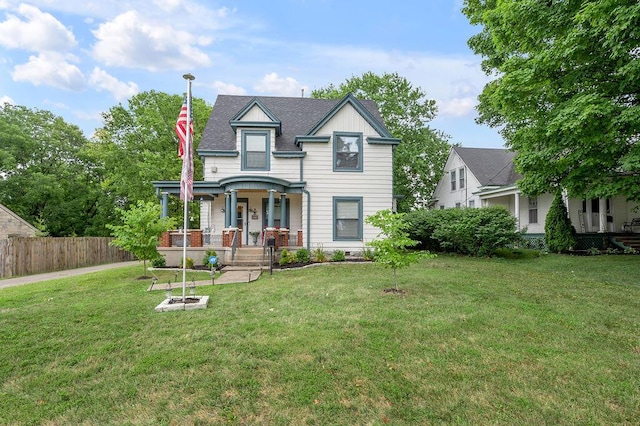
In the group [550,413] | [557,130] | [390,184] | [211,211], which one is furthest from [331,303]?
[211,211]

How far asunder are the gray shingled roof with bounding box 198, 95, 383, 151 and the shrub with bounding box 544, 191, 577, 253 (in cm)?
936

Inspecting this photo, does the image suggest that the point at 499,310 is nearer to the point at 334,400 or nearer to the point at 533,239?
the point at 334,400

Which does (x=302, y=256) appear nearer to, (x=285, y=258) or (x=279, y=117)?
(x=285, y=258)

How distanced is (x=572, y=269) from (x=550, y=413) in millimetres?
10657

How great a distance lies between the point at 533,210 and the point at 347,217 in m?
11.9

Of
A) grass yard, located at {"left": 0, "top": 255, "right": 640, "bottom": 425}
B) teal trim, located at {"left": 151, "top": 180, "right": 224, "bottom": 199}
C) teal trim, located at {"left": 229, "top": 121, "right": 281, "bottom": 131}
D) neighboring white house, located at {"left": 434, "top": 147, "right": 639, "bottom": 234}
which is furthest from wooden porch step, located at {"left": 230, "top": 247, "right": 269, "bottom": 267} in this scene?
neighboring white house, located at {"left": 434, "top": 147, "right": 639, "bottom": 234}

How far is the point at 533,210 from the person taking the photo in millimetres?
18750

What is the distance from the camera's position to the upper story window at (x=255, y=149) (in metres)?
14.5

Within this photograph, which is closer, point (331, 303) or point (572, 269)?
point (331, 303)

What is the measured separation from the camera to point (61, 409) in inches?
121

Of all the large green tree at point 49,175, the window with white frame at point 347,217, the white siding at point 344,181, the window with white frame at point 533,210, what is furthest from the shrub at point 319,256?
the large green tree at point 49,175

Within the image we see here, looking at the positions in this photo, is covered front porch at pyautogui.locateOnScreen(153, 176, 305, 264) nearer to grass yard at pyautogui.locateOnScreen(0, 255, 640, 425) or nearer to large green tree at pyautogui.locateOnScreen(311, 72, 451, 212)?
grass yard at pyautogui.locateOnScreen(0, 255, 640, 425)

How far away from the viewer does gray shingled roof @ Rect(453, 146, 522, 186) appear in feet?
68.7

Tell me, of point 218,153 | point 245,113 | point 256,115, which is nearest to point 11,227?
point 218,153
